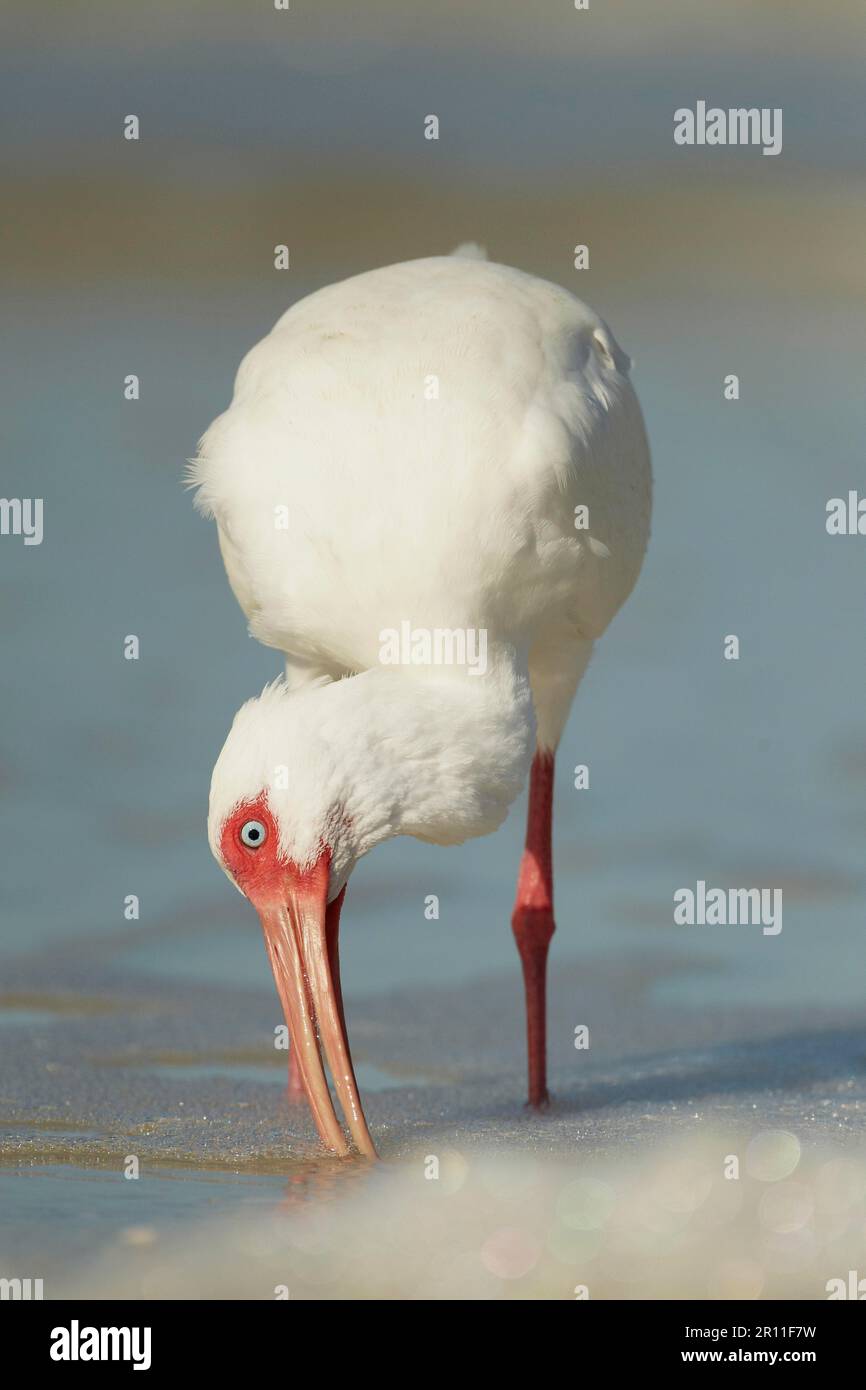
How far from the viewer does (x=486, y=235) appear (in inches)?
601

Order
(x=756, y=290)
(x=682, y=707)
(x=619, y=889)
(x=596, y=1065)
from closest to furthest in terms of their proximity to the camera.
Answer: (x=596, y=1065), (x=619, y=889), (x=682, y=707), (x=756, y=290)

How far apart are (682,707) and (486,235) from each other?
6.45 metres

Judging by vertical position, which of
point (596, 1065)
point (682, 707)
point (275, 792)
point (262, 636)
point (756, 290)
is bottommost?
point (596, 1065)

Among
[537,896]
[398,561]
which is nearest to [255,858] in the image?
[398,561]

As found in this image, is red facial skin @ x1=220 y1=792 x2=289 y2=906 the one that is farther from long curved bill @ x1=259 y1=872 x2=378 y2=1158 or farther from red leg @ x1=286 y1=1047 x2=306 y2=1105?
red leg @ x1=286 y1=1047 x2=306 y2=1105

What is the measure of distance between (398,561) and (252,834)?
906 millimetres

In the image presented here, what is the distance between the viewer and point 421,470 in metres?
5.46

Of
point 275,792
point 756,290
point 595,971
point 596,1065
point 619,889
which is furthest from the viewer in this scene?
point 756,290

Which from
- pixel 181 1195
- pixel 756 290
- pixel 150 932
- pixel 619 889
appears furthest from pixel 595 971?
pixel 756 290

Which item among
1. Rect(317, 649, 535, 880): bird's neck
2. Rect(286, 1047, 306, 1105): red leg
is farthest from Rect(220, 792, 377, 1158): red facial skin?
Rect(286, 1047, 306, 1105): red leg

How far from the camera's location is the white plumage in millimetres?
5016

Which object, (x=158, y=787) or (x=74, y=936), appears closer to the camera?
(x=74, y=936)

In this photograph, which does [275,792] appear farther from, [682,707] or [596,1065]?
[682,707]

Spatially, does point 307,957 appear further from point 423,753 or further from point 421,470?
point 421,470
